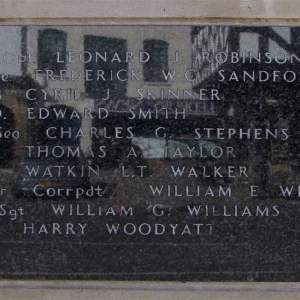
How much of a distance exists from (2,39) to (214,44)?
1462 mm

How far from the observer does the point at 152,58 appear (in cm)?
527

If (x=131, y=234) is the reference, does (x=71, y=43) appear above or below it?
above

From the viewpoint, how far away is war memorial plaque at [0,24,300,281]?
5230 mm

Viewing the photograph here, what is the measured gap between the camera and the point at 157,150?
17.2 ft

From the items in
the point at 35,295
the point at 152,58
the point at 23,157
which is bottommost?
the point at 35,295

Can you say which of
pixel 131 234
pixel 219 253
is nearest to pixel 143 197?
pixel 131 234

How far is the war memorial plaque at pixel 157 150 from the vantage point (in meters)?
5.23

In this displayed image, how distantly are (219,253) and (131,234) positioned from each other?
617 millimetres

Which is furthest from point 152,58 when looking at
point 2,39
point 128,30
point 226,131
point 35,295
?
point 35,295

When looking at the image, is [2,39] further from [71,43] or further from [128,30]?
[128,30]

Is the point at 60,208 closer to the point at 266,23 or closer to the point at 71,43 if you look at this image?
the point at 71,43

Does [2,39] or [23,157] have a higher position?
[2,39]

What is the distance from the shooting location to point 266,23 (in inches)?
207

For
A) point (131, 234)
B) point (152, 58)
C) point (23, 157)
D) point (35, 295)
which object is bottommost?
point (35, 295)
